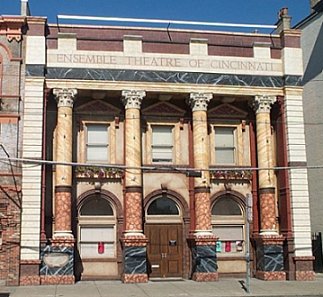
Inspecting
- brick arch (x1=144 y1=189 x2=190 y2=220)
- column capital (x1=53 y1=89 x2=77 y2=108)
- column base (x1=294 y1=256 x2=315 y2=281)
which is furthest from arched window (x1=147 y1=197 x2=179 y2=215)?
column capital (x1=53 y1=89 x2=77 y2=108)

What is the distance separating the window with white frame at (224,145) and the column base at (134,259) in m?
5.28

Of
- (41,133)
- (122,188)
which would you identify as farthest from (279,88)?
(41,133)

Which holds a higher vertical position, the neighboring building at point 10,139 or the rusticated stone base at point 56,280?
the neighboring building at point 10,139

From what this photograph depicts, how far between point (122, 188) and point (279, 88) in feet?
25.8

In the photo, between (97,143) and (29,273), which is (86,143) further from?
(29,273)

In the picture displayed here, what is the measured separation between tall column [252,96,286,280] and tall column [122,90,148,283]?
4856 millimetres

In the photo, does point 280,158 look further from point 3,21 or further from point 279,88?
point 3,21

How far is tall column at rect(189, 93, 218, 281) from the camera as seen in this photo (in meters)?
23.4

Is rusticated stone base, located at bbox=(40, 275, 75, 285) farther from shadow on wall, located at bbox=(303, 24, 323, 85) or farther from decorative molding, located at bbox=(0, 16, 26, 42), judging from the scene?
shadow on wall, located at bbox=(303, 24, 323, 85)

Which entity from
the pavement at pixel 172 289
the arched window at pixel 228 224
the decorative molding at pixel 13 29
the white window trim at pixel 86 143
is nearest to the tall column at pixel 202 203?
the pavement at pixel 172 289

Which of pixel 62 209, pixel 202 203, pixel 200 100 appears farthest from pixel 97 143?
pixel 202 203

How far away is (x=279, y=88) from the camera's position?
25391mm

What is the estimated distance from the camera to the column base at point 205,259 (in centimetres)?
2333

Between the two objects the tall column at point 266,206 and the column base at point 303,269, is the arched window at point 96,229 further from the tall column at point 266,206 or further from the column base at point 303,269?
the column base at point 303,269
